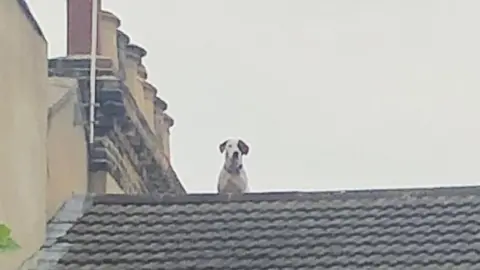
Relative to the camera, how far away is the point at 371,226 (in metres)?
13.5

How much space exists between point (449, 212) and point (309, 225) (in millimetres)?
1450

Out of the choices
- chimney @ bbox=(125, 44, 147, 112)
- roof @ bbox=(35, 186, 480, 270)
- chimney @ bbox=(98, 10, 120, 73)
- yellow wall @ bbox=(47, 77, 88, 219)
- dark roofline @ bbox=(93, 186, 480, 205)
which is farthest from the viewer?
chimney @ bbox=(125, 44, 147, 112)

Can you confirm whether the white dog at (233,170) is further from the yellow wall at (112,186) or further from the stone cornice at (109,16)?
the stone cornice at (109,16)

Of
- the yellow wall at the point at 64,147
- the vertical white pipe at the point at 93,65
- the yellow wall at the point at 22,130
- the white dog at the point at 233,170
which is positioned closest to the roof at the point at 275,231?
the yellow wall at the point at 64,147

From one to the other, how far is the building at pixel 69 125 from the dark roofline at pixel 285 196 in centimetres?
65

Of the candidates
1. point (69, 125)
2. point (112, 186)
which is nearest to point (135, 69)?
point (112, 186)

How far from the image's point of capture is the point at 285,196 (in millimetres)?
14406

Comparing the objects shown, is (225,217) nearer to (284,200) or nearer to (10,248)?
(284,200)

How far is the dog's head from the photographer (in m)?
15.5

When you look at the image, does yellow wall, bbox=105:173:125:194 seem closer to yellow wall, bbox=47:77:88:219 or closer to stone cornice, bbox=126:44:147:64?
yellow wall, bbox=47:77:88:219

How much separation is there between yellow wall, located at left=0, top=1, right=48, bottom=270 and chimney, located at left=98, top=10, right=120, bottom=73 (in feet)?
13.1

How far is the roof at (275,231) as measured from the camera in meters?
12.7

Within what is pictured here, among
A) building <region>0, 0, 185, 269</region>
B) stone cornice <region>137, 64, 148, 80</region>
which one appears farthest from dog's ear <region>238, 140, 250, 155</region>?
stone cornice <region>137, 64, 148, 80</region>

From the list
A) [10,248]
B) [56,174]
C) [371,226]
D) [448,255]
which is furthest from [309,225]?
[10,248]
